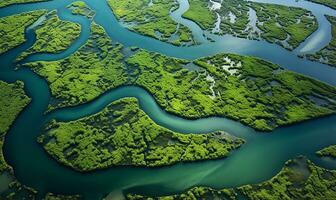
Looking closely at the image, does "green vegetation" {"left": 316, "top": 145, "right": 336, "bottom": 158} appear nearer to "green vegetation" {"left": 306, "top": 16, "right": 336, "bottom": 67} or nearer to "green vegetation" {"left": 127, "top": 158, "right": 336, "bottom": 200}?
"green vegetation" {"left": 127, "top": 158, "right": 336, "bottom": 200}

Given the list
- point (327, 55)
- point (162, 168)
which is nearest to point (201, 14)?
point (327, 55)

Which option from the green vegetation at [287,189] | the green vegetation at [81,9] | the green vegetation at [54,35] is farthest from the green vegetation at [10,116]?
the green vegetation at [81,9]

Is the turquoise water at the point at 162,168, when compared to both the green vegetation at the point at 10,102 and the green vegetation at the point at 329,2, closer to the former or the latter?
the green vegetation at the point at 10,102

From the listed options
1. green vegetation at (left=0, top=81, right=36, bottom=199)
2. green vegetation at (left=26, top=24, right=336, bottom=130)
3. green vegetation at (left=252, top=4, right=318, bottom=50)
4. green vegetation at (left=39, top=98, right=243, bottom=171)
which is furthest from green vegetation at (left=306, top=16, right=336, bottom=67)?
green vegetation at (left=0, top=81, right=36, bottom=199)

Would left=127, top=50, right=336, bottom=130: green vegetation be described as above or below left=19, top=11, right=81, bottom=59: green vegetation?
above

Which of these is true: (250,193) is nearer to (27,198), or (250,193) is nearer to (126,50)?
(27,198)

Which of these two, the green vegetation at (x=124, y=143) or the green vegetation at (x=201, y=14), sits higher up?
the green vegetation at (x=201, y=14)
